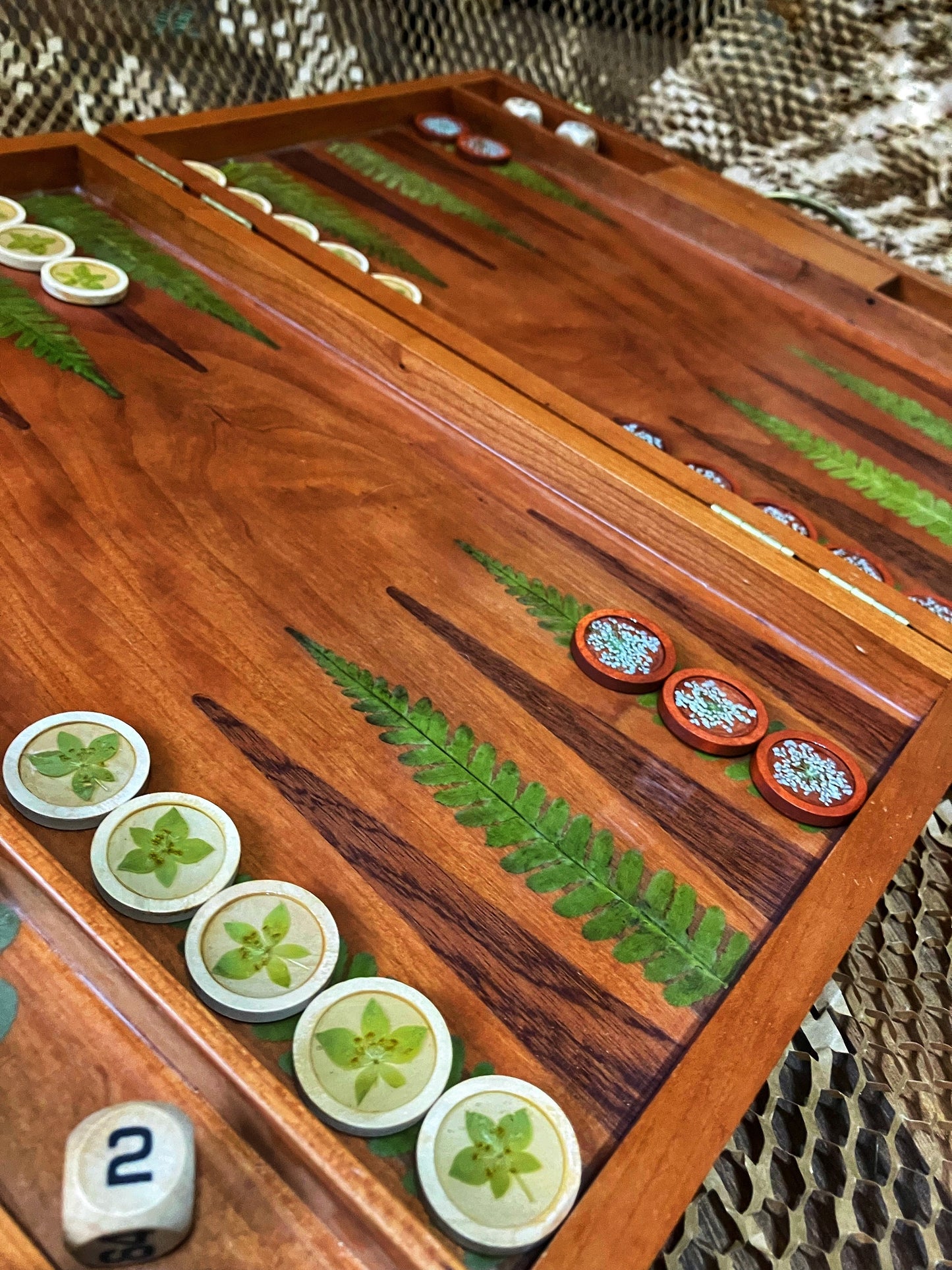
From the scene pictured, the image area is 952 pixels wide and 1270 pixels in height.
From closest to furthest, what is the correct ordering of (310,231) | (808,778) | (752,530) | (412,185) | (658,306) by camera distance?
(808,778) → (752,530) → (310,231) → (658,306) → (412,185)

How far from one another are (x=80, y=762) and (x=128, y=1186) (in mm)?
415

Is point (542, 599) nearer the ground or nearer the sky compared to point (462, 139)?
nearer the ground

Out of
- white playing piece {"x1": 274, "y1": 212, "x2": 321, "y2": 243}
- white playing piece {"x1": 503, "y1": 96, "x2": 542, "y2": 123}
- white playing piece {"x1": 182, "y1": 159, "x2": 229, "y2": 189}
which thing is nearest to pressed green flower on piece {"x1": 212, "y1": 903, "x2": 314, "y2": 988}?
white playing piece {"x1": 274, "y1": 212, "x2": 321, "y2": 243}

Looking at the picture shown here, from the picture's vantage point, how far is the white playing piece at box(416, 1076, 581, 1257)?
785 mm

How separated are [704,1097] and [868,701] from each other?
66cm

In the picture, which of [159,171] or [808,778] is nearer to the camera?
[808,778]

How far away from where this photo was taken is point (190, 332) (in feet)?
5.29

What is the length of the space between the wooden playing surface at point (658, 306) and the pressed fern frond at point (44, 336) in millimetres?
444

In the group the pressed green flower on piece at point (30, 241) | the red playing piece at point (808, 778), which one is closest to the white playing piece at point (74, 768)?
the red playing piece at point (808, 778)

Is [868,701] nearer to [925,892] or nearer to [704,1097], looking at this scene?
[925,892]

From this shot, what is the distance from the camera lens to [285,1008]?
88 cm

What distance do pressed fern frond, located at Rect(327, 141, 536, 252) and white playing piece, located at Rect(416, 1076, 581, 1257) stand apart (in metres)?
1.87

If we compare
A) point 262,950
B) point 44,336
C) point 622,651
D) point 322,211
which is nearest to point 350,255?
point 322,211

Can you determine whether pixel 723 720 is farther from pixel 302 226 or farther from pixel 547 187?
pixel 547 187
